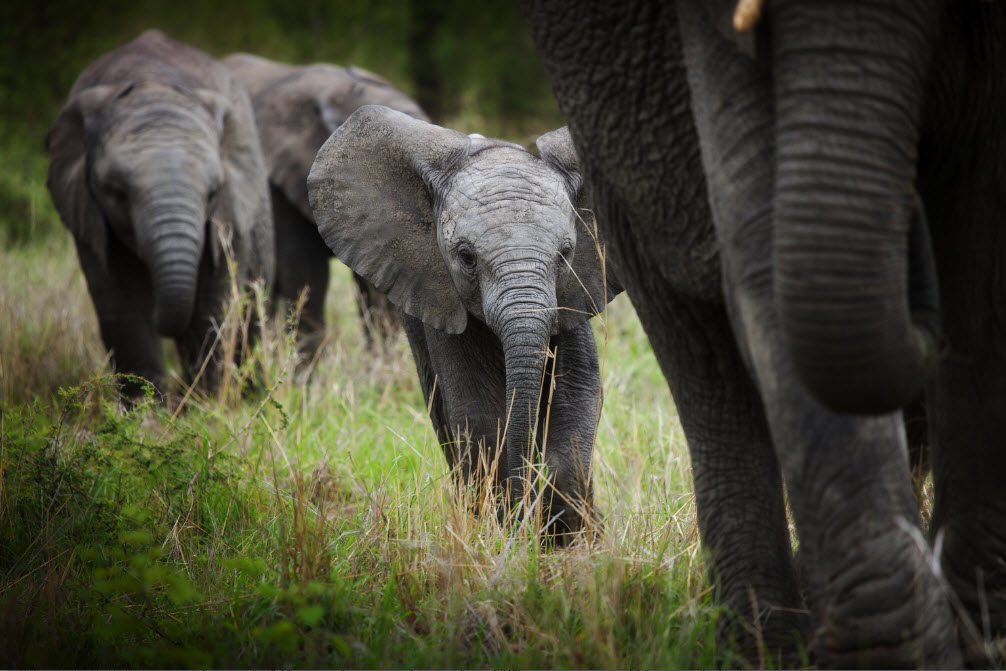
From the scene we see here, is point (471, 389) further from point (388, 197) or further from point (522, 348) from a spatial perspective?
point (388, 197)

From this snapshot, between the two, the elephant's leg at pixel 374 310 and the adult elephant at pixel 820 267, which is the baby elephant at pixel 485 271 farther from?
the elephant's leg at pixel 374 310

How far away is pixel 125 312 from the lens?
747 cm

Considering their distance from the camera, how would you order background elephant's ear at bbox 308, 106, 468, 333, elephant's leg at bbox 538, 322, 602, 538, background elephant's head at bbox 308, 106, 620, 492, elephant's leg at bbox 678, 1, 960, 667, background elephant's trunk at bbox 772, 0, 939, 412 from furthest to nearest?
background elephant's ear at bbox 308, 106, 468, 333 < elephant's leg at bbox 538, 322, 602, 538 < background elephant's head at bbox 308, 106, 620, 492 < elephant's leg at bbox 678, 1, 960, 667 < background elephant's trunk at bbox 772, 0, 939, 412

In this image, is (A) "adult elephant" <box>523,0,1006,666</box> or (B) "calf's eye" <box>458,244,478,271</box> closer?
(A) "adult elephant" <box>523,0,1006,666</box>

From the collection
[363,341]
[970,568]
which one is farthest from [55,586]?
[363,341]

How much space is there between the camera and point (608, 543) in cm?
337

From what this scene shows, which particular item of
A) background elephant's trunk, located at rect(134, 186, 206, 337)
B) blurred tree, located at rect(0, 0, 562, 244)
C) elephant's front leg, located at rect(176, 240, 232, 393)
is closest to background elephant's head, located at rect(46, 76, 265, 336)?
background elephant's trunk, located at rect(134, 186, 206, 337)

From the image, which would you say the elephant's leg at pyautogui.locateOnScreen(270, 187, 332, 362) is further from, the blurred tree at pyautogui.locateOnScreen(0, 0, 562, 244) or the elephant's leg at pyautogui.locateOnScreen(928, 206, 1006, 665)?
the elephant's leg at pyautogui.locateOnScreen(928, 206, 1006, 665)

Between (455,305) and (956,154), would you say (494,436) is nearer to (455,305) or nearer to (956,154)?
(455,305)

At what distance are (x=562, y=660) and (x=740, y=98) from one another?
53.7 inches

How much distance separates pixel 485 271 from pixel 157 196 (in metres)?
3.09

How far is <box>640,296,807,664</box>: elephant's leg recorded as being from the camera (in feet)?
9.39

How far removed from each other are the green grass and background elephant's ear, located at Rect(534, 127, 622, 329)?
0.60 metres

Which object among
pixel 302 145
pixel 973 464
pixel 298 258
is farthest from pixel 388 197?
pixel 302 145
